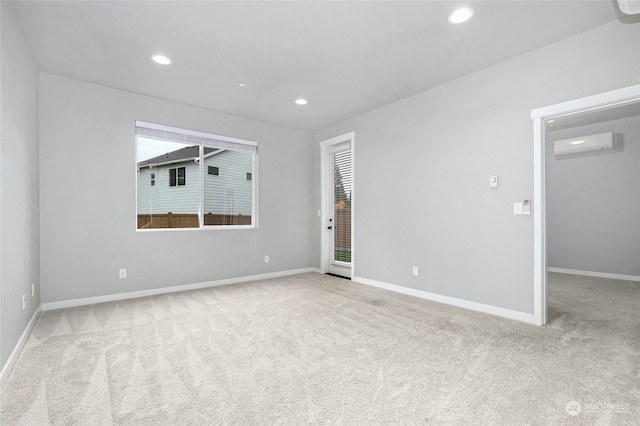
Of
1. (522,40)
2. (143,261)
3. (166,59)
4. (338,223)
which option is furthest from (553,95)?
(143,261)

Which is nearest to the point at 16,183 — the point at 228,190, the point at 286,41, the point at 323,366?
the point at 286,41

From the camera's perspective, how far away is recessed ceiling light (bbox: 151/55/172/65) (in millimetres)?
3092

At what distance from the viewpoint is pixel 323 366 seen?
85.7 inches

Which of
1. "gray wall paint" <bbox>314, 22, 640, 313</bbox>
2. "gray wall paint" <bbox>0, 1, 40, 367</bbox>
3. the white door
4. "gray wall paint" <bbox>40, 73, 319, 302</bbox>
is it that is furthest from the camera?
the white door

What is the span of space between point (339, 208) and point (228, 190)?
Answer: 1.98 meters

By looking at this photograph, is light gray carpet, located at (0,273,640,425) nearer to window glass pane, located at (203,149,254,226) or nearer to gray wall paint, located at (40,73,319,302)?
gray wall paint, located at (40,73,319,302)

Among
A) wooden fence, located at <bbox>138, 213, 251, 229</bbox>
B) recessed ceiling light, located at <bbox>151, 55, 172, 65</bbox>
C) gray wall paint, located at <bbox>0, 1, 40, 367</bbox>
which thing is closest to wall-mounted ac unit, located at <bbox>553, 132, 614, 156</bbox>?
wooden fence, located at <bbox>138, 213, 251, 229</bbox>

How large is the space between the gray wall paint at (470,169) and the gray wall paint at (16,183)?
397 centimetres

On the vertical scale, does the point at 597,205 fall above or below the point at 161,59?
below

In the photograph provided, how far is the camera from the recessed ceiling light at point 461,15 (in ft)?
7.93

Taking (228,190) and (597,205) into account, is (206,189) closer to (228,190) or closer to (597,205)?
(228,190)

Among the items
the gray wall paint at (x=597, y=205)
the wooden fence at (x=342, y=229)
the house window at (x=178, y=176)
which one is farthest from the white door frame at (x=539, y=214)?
the house window at (x=178, y=176)

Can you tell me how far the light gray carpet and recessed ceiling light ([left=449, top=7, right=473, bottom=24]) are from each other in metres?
2.72

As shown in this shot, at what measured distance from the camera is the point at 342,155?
5.54m
